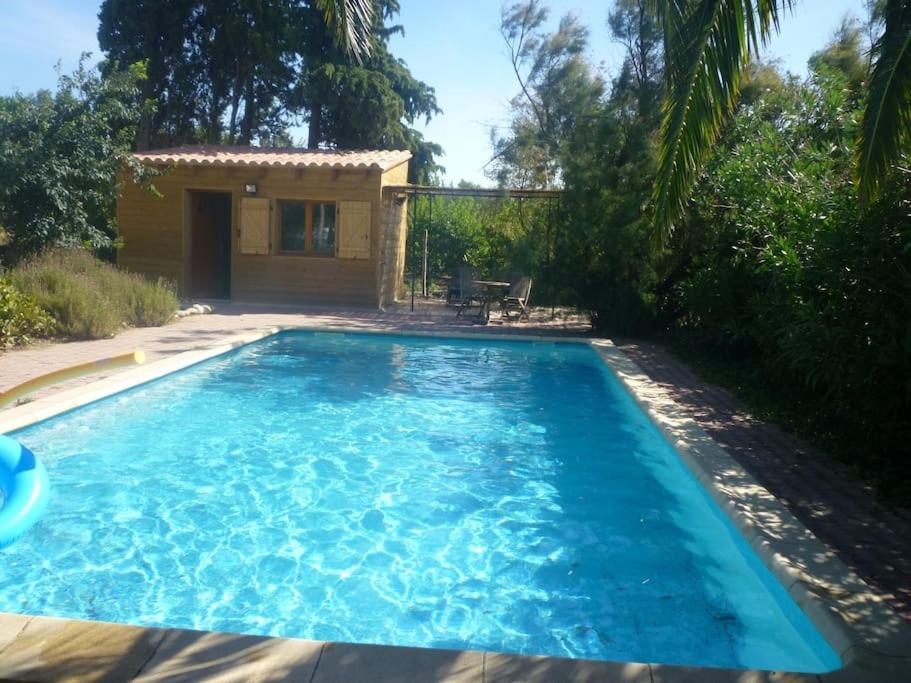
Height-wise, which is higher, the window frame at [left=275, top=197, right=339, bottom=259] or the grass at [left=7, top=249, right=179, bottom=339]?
the window frame at [left=275, top=197, right=339, bottom=259]

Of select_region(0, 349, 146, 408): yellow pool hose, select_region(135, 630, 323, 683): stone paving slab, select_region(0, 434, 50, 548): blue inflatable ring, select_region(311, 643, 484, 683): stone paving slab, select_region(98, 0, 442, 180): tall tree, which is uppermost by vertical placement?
select_region(98, 0, 442, 180): tall tree

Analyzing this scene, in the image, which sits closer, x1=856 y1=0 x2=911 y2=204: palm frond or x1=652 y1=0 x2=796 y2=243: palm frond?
x1=856 y1=0 x2=911 y2=204: palm frond

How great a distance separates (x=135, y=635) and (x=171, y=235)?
1448 centimetres

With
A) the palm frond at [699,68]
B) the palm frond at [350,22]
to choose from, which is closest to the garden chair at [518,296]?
the palm frond at [699,68]

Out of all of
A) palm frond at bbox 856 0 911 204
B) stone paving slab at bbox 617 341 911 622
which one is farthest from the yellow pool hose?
palm frond at bbox 856 0 911 204

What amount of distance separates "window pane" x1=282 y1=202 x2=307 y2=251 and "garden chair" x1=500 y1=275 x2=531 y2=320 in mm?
4559

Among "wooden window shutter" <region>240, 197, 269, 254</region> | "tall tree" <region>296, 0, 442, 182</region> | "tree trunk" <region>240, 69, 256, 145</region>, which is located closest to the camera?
"wooden window shutter" <region>240, 197, 269, 254</region>

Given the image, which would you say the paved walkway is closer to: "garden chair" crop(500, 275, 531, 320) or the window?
"garden chair" crop(500, 275, 531, 320)

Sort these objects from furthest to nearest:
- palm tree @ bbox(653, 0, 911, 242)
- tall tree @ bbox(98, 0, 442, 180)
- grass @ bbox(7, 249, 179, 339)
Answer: tall tree @ bbox(98, 0, 442, 180)
grass @ bbox(7, 249, 179, 339)
palm tree @ bbox(653, 0, 911, 242)

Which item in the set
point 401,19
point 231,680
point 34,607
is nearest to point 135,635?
point 231,680

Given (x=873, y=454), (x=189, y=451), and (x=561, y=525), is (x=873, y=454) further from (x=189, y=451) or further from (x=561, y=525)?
(x=189, y=451)

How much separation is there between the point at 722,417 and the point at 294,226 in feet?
36.7

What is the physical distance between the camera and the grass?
33.1 ft

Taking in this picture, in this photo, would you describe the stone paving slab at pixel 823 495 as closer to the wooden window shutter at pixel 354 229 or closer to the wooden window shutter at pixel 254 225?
the wooden window shutter at pixel 354 229
